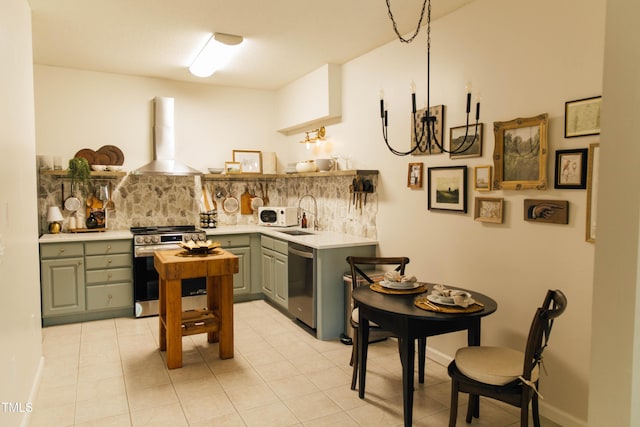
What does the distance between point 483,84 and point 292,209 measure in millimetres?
3050

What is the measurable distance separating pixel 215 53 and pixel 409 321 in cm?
320

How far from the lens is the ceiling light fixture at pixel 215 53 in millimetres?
3920

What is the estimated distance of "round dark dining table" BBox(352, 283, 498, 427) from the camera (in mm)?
2412

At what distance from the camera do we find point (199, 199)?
576 cm

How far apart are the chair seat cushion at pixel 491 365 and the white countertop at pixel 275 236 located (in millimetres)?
1809

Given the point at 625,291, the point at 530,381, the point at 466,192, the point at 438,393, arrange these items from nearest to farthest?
the point at 625,291 → the point at 530,381 → the point at 438,393 → the point at 466,192

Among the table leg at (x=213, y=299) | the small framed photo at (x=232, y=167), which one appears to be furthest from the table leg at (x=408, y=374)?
the small framed photo at (x=232, y=167)

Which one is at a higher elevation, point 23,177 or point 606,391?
point 23,177

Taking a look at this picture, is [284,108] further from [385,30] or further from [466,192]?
[466,192]

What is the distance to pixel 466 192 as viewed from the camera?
324 centimetres

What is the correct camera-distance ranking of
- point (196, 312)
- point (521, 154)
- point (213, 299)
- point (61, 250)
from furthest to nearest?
point (61, 250), point (213, 299), point (196, 312), point (521, 154)

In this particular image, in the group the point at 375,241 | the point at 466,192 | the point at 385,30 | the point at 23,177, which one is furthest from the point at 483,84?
the point at 23,177

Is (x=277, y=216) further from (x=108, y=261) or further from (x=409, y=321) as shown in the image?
(x=409, y=321)

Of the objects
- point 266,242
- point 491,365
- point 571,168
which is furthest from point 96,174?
point 571,168
